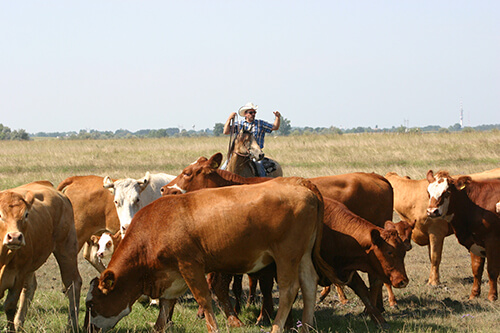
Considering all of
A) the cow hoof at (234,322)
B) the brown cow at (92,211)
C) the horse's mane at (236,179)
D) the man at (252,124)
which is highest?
the man at (252,124)

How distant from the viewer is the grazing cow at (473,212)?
27.6 ft

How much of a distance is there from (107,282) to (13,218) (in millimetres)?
1119

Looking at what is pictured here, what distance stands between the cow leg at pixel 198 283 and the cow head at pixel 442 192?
12.0ft

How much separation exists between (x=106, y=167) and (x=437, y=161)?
12.8 metres

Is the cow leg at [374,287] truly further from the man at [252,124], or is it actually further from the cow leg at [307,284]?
the man at [252,124]

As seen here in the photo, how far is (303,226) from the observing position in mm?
6281

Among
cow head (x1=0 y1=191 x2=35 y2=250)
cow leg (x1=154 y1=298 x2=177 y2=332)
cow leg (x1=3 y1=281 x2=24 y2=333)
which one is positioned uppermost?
cow head (x1=0 y1=191 x2=35 y2=250)

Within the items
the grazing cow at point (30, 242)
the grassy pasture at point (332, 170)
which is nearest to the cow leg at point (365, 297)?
the grassy pasture at point (332, 170)

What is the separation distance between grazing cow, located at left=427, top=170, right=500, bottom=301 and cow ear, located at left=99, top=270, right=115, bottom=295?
4.46 m

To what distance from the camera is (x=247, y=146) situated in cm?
1005

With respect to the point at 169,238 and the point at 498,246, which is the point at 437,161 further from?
the point at 169,238

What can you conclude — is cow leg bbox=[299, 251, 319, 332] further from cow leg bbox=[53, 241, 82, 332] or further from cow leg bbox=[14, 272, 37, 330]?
cow leg bbox=[14, 272, 37, 330]

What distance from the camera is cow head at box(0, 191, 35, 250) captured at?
586 cm

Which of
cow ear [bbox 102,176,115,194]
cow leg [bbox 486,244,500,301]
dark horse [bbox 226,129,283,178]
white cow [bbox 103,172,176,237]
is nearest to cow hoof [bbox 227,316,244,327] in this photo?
white cow [bbox 103,172,176,237]
